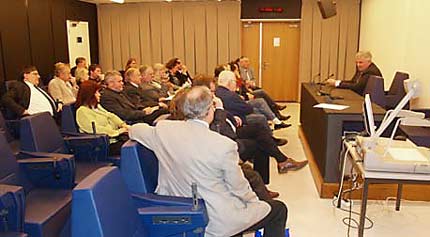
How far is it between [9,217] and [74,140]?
1519 millimetres

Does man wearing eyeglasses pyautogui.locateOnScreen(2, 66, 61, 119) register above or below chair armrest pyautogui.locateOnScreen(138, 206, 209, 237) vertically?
above

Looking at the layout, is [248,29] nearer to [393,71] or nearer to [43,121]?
[393,71]

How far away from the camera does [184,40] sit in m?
10.0

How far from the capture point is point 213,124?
130 inches

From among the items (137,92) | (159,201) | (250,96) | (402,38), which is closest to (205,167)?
(159,201)

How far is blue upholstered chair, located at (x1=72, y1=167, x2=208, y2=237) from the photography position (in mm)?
1505

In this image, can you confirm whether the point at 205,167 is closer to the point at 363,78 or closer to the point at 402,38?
the point at 363,78

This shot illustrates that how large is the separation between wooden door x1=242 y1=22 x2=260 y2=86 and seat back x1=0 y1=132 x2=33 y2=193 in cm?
780

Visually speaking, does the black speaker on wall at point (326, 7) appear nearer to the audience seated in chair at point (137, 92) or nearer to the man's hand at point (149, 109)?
the audience seated in chair at point (137, 92)

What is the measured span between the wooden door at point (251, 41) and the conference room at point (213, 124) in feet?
0.11

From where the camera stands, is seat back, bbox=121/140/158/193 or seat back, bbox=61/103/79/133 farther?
seat back, bbox=61/103/79/133

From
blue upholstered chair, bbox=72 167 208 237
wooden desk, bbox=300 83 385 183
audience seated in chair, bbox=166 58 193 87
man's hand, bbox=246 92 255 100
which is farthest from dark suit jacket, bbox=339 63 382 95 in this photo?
blue upholstered chair, bbox=72 167 208 237

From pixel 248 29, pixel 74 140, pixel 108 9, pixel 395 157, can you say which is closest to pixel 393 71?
pixel 248 29

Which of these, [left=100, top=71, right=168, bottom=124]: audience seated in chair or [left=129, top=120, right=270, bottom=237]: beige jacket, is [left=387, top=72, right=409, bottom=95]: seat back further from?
[left=129, top=120, right=270, bottom=237]: beige jacket
